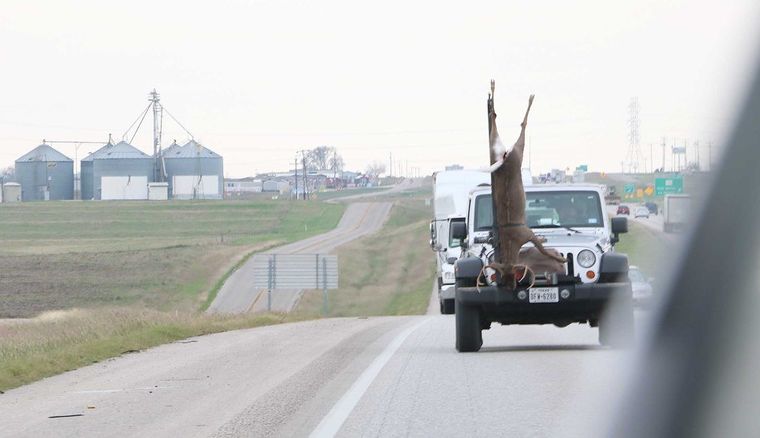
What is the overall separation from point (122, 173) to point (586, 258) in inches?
5458

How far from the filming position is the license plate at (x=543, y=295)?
16.0 metres

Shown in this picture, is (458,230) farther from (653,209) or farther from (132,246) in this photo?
(132,246)

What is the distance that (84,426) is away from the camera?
1088cm

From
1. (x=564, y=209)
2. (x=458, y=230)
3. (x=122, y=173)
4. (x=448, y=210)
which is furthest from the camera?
(x=122, y=173)

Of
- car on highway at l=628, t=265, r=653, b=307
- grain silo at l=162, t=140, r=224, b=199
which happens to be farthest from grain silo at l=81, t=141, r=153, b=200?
car on highway at l=628, t=265, r=653, b=307

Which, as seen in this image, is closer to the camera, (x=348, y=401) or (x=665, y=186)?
(x=348, y=401)

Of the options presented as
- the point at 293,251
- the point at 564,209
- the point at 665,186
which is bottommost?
the point at 293,251

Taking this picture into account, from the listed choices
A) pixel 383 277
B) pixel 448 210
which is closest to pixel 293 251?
pixel 383 277

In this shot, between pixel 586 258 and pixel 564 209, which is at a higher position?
pixel 564 209

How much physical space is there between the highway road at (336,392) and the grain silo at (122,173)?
441ft

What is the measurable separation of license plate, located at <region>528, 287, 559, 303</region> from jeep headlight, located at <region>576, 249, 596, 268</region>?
0.50 meters

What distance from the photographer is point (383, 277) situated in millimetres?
72000

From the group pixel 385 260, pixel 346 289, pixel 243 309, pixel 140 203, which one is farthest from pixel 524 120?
pixel 140 203

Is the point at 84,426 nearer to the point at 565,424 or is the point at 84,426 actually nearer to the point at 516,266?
the point at 565,424
